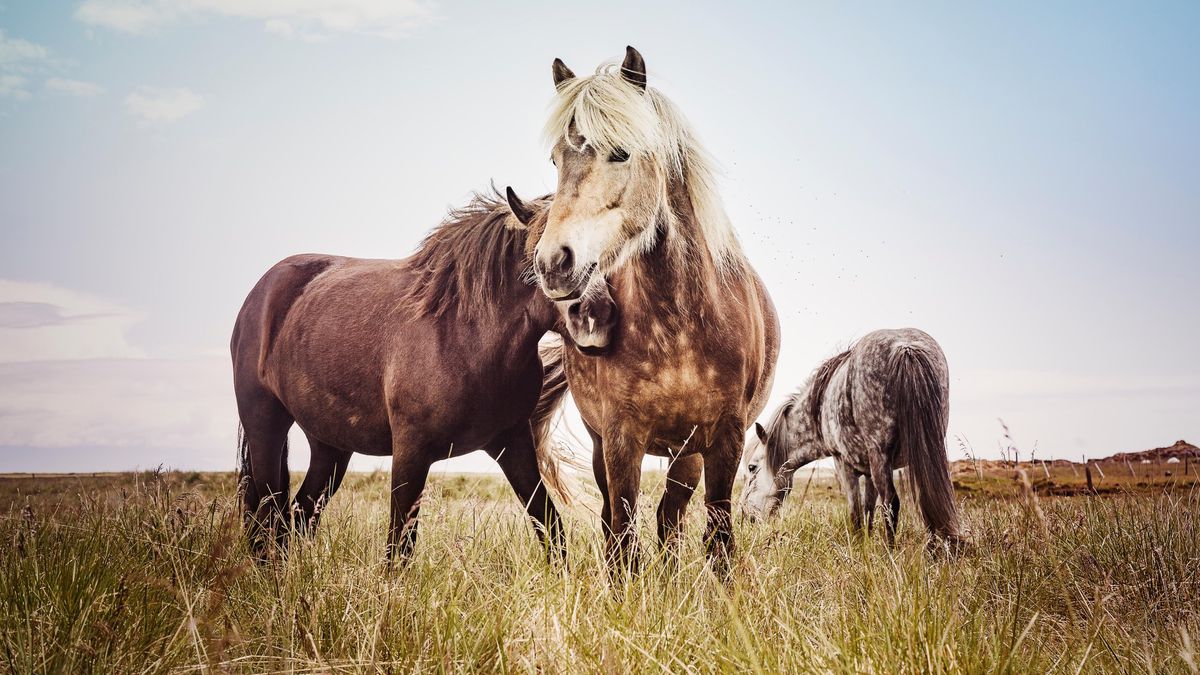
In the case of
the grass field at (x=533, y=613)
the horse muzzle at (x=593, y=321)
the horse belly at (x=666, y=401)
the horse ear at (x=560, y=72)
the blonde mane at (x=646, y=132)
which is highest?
the horse ear at (x=560, y=72)

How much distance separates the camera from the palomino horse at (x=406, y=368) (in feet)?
12.5

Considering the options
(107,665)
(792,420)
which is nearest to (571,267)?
(107,665)

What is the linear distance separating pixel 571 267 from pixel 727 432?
110cm

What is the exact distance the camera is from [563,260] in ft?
9.96

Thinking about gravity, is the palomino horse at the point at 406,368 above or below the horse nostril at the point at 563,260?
below

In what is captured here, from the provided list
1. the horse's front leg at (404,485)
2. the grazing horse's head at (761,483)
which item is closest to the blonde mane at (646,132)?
the horse's front leg at (404,485)

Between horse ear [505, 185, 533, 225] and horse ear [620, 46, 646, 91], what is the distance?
0.73 metres

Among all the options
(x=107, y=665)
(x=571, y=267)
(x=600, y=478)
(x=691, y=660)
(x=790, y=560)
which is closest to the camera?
(x=107, y=665)

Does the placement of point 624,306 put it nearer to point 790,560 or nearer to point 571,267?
point 571,267

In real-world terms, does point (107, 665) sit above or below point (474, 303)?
below

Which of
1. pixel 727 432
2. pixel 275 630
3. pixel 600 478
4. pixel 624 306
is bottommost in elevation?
pixel 275 630

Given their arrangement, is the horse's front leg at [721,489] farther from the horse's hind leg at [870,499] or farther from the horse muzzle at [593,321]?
the horse's hind leg at [870,499]

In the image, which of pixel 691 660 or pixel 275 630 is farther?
pixel 275 630

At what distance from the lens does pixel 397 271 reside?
4.57 m
